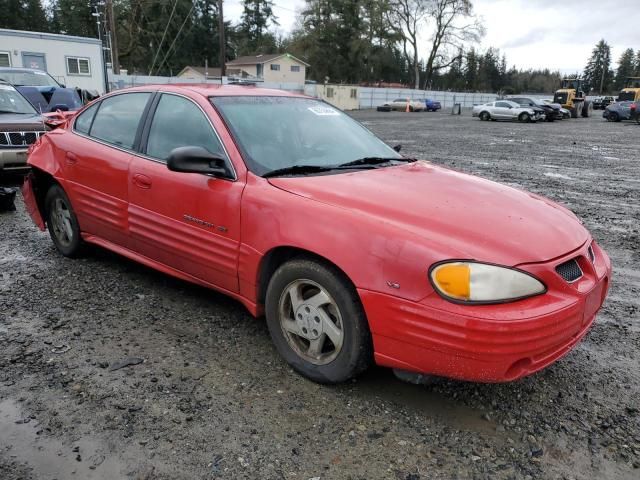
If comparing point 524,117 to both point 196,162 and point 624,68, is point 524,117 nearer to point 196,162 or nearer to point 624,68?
point 196,162

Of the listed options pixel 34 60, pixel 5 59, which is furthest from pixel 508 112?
pixel 5 59

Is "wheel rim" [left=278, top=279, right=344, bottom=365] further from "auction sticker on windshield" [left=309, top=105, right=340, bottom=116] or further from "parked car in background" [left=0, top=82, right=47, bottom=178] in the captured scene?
"parked car in background" [left=0, top=82, right=47, bottom=178]

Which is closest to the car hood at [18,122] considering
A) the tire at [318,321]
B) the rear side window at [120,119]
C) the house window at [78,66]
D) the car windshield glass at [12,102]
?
the car windshield glass at [12,102]

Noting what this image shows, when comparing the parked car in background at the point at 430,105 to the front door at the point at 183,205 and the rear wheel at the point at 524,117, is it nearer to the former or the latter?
the rear wheel at the point at 524,117

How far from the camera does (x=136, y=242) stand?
386 centimetres

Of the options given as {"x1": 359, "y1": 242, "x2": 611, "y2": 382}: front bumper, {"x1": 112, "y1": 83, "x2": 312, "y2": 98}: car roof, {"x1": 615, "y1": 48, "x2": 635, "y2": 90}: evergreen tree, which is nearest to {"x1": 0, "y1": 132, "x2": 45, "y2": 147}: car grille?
{"x1": 112, "y1": 83, "x2": 312, "y2": 98}: car roof

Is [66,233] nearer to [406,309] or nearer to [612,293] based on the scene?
[406,309]

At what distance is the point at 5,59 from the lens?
79.8 feet

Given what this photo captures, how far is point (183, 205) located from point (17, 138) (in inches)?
219

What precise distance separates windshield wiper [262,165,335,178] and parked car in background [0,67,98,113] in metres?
10.6

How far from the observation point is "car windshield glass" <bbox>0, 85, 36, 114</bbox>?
335 inches

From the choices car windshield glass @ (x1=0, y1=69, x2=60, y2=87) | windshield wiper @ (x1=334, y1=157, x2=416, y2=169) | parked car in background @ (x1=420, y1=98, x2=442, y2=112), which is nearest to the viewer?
windshield wiper @ (x1=334, y1=157, x2=416, y2=169)

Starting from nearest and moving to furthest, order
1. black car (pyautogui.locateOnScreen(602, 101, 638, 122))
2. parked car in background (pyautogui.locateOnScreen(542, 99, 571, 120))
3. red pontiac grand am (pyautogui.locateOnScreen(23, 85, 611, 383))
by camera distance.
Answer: red pontiac grand am (pyautogui.locateOnScreen(23, 85, 611, 383)) < black car (pyautogui.locateOnScreen(602, 101, 638, 122)) < parked car in background (pyautogui.locateOnScreen(542, 99, 571, 120))

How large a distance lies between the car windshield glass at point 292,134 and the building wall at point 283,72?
61.3m
